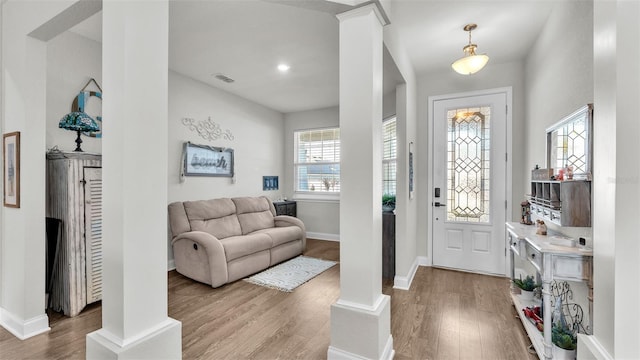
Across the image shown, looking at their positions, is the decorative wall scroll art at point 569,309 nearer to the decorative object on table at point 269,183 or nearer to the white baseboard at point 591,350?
the white baseboard at point 591,350

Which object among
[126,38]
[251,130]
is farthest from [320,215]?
[126,38]

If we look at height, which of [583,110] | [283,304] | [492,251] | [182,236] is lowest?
[283,304]

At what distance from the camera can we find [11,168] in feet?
7.23

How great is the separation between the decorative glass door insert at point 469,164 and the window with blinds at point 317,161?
2.41 metres

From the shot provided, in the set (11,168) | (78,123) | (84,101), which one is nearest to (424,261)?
(78,123)

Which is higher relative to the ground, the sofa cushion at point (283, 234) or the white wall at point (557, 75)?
the white wall at point (557, 75)

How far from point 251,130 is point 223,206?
1706 mm

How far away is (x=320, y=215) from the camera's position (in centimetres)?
583

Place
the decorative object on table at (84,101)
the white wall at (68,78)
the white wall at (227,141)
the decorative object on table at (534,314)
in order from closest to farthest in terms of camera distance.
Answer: the decorative object on table at (534,314) < the white wall at (68,78) < the decorative object on table at (84,101) < the white wall at (227,141)

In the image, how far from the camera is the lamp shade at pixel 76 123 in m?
2.60

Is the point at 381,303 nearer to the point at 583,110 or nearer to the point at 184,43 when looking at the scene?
the point at 583,110

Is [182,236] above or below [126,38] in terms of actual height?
below

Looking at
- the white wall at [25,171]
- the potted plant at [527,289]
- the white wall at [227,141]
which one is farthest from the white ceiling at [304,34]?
the potted plant at [527,289]

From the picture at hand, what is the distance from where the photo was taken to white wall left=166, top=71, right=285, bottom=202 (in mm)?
3893
